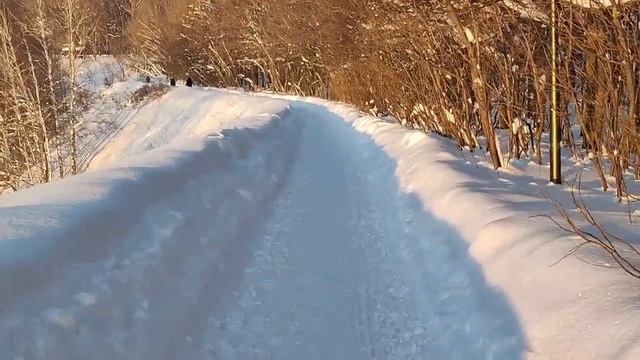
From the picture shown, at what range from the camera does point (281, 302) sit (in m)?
5.39

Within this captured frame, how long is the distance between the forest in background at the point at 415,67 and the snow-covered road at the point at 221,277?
238 cm

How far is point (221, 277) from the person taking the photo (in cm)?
579

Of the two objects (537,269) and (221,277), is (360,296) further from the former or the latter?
(537,269)

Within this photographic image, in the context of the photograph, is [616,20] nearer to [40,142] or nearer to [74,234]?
[74,234]

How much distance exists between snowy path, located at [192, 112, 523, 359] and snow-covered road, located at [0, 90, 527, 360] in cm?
2

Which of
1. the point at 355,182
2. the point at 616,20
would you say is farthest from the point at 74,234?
the point at 355,182

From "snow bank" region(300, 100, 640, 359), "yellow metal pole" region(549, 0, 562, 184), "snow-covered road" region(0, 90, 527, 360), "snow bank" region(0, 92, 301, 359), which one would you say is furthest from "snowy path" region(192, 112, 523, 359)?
"yellow metal pole" region(549, 0, 562, 184)

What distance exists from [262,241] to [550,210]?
3.15m

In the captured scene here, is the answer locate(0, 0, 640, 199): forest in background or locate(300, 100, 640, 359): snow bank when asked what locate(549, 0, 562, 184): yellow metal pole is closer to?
locate(0, 0, 640, 199): forest in background

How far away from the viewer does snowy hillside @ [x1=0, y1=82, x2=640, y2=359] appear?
3.73 m

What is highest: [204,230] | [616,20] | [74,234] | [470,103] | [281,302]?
[616,20]

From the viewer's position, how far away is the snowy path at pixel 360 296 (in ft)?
14.6

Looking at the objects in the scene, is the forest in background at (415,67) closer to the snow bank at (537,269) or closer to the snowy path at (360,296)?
the snow bank at (537,269)

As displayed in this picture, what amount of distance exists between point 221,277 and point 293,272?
729 millimetres
